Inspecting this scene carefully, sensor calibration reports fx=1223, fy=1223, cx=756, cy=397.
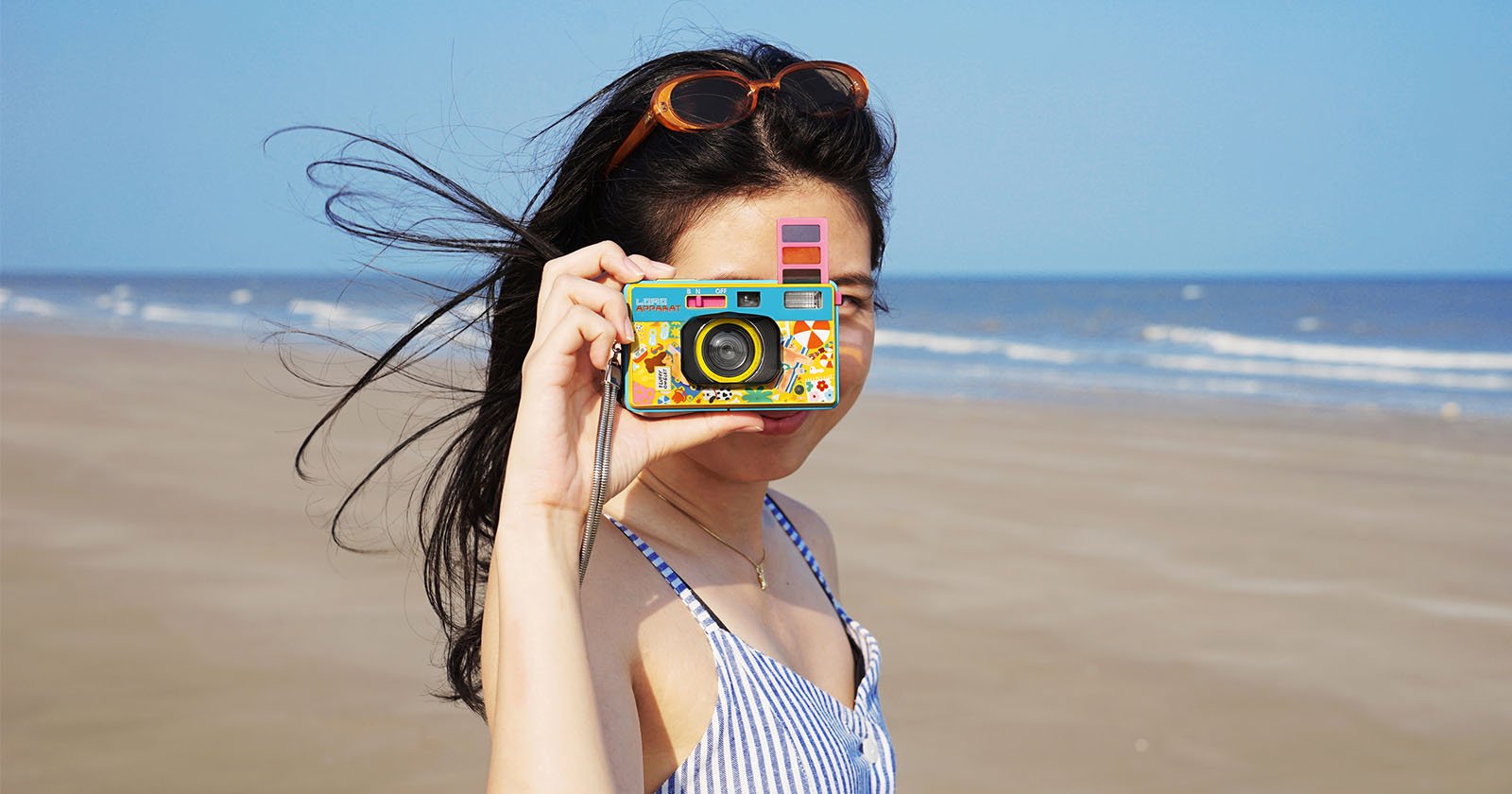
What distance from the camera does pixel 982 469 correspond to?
8.35 metres

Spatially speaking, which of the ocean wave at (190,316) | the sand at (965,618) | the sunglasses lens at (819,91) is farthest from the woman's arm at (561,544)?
the ocean wave at (190,316)

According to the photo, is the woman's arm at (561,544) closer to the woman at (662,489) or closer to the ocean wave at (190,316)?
the woman at (662,489)

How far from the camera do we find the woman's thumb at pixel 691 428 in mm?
1491

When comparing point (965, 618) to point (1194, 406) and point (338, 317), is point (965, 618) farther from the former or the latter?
point (338, 317)

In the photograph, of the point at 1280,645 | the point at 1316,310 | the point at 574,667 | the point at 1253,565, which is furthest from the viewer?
the point at 1316,310

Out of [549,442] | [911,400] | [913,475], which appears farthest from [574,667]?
[911,400]

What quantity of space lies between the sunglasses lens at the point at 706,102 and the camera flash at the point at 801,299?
13.0 inches

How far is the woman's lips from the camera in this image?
5.45 ft

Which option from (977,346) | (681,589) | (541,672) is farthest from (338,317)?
(541,672)

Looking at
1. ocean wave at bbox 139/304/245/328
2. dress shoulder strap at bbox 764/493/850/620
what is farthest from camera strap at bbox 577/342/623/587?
ocean wave at bbox 139/304/245/328

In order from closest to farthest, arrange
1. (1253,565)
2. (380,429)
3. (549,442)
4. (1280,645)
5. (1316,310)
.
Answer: (549,442) → (1280,645) → (1253,565) → (380,429) → (1316,310)

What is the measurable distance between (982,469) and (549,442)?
23.8 ft

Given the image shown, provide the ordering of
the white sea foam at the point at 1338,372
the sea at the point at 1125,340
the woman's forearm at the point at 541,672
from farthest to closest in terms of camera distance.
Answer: the white sea foam at the point at 1338,372, the sea at the point at 1125,340, the woman's forearm at the point at 541,672

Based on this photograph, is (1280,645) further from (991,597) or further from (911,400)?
(911,400)
